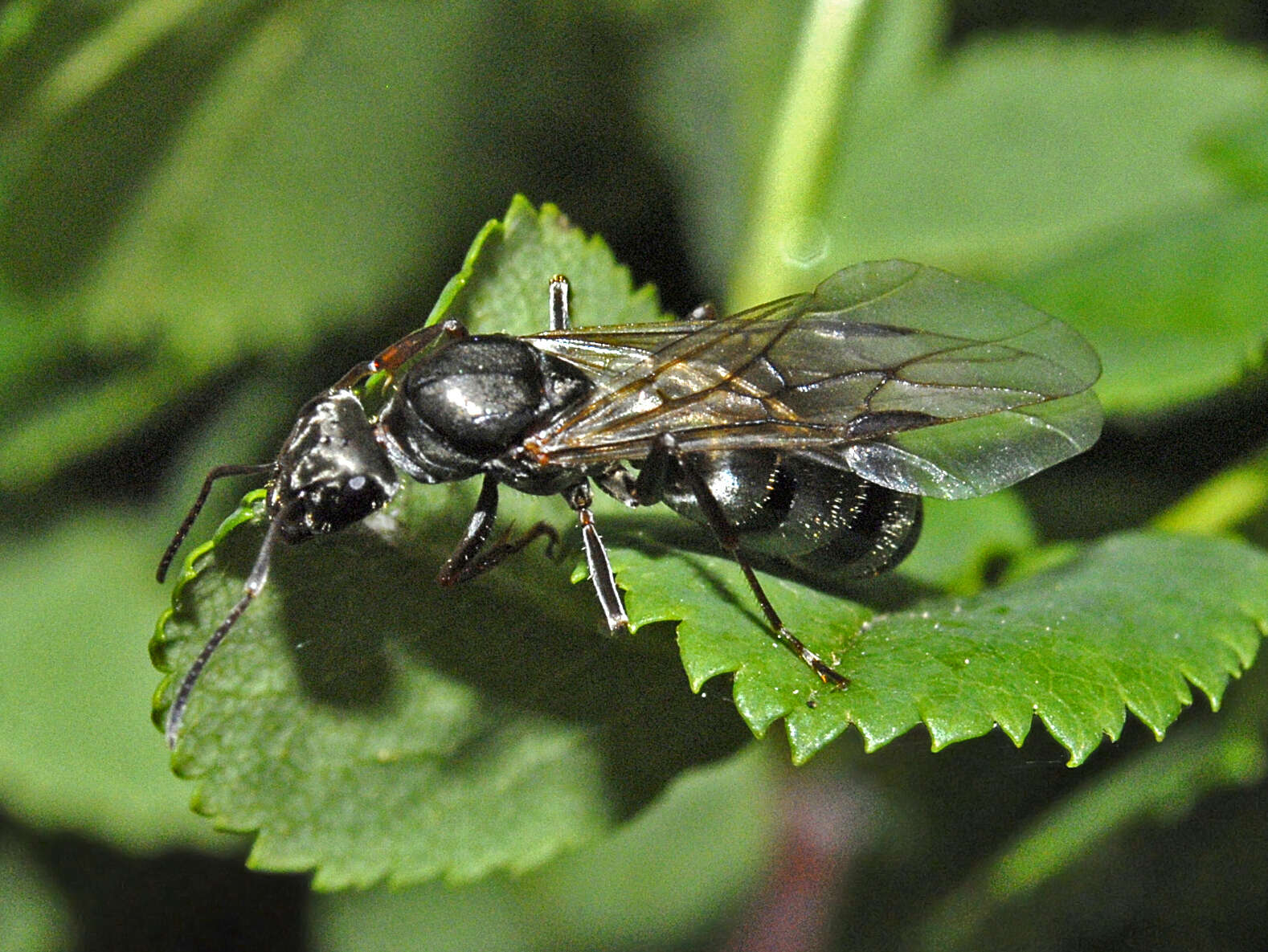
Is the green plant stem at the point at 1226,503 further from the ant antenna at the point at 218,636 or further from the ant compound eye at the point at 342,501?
the ant antenna at the point at 218,636

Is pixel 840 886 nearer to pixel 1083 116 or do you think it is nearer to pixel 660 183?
pixel 660 183

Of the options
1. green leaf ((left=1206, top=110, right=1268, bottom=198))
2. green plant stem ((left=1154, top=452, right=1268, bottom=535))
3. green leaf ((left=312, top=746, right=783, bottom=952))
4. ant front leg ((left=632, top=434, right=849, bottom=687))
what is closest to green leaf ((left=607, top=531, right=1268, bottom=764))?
ant front leg ((left=632, top=434, right=849, bottom=687))

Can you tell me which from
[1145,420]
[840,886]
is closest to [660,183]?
[1145,420]

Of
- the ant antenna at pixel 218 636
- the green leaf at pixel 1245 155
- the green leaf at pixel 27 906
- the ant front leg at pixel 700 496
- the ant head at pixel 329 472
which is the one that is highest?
the ant head at pixel 329 472

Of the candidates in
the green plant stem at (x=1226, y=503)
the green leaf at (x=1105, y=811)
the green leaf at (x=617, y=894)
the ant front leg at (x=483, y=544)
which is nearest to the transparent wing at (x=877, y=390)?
the ant front leg at (x=483, y=544)

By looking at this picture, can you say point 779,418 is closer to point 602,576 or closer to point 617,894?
point 602,576

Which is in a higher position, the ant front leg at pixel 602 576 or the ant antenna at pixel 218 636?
the ant antenna at pixel 218 636

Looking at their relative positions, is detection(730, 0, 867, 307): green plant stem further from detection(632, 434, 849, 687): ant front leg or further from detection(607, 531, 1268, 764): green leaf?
detection(607, 531, 1268, 764): green leaf
